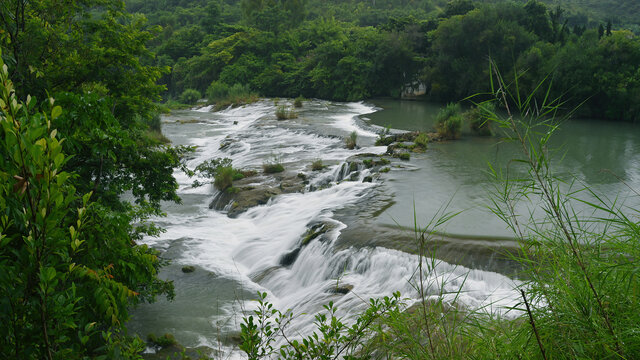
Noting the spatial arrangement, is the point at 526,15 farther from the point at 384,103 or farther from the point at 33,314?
the point at 33,314

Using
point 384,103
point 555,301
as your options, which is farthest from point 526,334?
point 384,103

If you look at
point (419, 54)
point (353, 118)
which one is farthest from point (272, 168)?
point (419, 54)

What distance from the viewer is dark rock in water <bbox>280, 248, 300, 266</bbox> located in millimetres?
10312

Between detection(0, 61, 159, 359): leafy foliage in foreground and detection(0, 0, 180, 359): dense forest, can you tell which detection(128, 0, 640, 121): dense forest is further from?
detection(0, 61, 159, 359): leafy foliage in foreground

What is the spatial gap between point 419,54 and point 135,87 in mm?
31083

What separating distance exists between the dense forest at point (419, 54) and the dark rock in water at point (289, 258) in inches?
260

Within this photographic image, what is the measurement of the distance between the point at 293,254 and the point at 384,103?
86.4 feet

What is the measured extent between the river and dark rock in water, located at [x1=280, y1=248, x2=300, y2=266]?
99 millimetres

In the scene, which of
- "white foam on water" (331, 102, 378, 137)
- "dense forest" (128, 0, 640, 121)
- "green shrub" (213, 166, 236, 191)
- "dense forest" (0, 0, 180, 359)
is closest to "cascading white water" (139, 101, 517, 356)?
"green shrub" (213, 166, 236, 191)

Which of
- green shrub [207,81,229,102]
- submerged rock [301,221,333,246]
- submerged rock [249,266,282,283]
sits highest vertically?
green shrub [207,81,229,102]

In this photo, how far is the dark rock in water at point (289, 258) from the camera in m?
10.3

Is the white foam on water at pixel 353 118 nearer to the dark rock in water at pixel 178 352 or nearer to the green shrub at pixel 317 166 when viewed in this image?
the green shrub at pixel 317 166

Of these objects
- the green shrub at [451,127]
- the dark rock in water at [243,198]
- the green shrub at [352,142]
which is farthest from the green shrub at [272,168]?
the green shrub at [451,127]

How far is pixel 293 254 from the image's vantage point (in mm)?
10398
